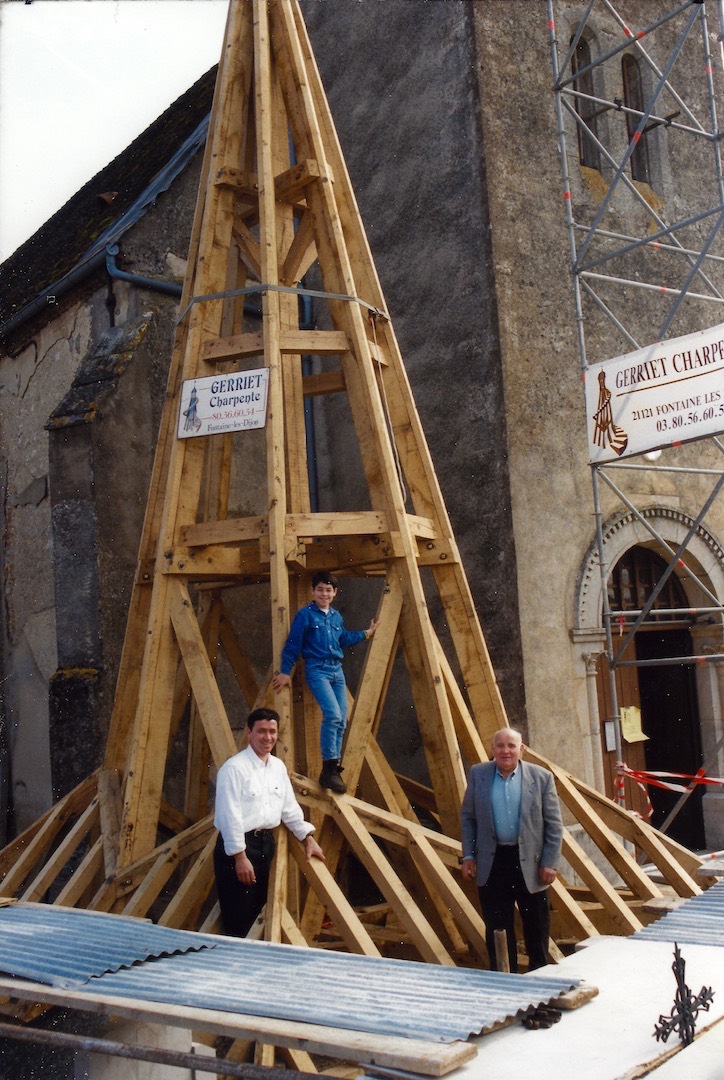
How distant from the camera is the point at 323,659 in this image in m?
6.22

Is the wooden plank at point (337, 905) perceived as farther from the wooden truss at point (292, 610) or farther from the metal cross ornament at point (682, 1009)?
the metal cross ornament at point (682, 1009)

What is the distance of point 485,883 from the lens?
210 inches

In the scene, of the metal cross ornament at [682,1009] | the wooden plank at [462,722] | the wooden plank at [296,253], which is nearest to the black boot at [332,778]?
the wooden plank at [462,722]

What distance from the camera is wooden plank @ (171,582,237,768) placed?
6.20 m

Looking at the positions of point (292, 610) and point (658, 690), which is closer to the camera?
point (292, 610)

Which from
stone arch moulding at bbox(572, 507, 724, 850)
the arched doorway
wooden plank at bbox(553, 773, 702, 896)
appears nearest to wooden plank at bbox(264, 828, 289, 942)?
wooden plank at bbox(553, 773, 702, 896)

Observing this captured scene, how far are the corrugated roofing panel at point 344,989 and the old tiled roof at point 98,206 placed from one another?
835 centimetres

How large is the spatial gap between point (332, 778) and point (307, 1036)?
294 cm

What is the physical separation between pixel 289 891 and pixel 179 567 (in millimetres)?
2147

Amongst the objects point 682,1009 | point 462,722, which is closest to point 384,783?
point 462,722

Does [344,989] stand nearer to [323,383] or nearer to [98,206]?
[323,383]

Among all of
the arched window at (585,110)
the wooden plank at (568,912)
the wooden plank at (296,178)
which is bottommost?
the wooden plank at (568,912)

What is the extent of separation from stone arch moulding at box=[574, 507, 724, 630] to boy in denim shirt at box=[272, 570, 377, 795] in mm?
3358

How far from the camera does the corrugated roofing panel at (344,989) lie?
324 cm
